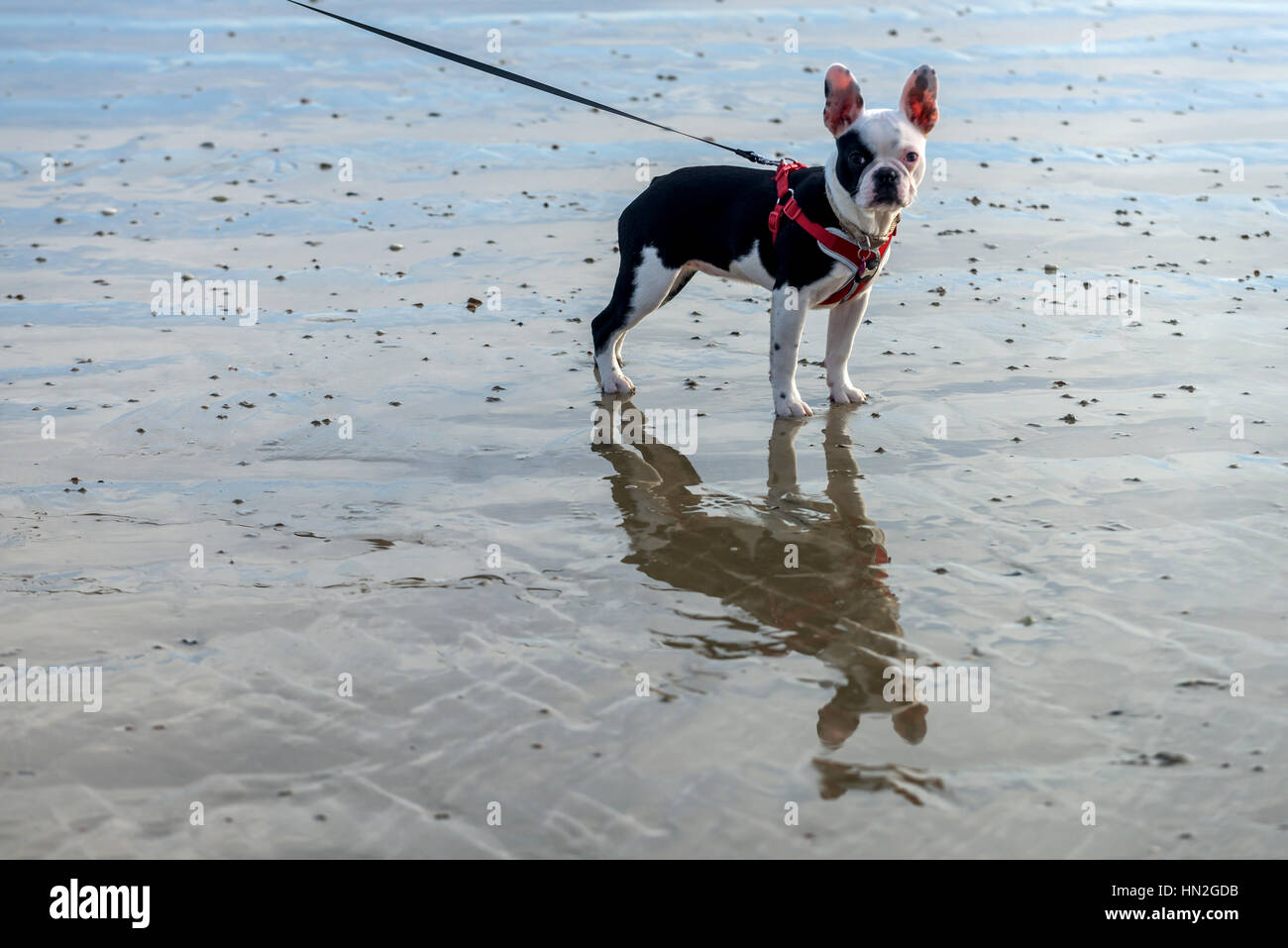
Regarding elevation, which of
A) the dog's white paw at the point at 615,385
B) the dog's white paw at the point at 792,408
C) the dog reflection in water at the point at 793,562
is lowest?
the dog reflection in water at the point at 793,562

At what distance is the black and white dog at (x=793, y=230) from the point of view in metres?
5.90

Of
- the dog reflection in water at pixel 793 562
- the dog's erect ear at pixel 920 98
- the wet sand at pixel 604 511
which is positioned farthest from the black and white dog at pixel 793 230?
the dog reflection in water at pixel 793 562

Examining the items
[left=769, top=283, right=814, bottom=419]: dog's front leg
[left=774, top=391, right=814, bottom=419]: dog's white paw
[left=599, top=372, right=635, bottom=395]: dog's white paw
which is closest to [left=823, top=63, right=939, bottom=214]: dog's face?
[left=769, top=283, right=814, bottom=419]: dog's front leg

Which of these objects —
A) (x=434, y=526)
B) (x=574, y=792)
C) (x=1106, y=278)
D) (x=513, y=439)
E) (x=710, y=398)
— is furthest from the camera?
(x=1106, y=278)

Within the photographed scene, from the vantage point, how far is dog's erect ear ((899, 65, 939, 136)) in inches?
230

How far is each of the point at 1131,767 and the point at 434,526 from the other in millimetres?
3002

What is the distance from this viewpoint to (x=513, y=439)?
21.4ft

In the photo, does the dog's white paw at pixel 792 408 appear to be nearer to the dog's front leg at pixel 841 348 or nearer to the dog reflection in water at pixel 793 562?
the dog reflection in water at pixel 793 562

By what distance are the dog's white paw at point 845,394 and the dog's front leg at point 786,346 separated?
0.63 feet

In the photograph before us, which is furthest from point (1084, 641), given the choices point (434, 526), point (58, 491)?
point (58, 491)

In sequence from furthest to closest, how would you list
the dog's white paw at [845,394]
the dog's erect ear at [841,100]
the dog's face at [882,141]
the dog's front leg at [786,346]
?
the dog's white paw at [845,394]
the dog's front leg at [786,346]
the dog's erect ear at [841,100]
the dog's face at [882,141]

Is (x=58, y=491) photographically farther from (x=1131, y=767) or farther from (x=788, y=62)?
(x=788, y=62)

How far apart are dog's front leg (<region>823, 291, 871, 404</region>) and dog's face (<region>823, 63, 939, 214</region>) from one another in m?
0.89
